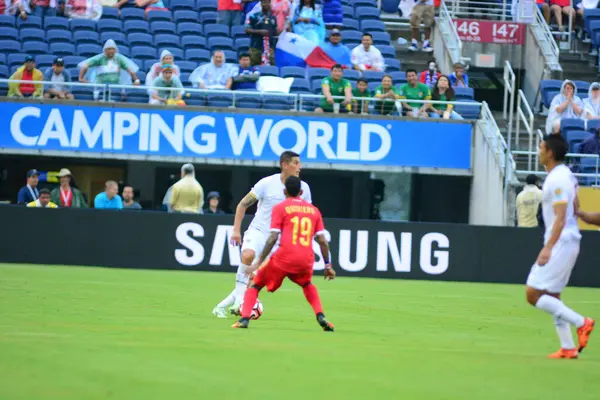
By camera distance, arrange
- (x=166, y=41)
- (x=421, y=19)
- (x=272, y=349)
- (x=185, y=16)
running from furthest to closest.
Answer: (x=421, y=19), (x=185, y=16), (x=166, y=41), (x=272, y=349)

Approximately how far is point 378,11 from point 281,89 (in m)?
5.56

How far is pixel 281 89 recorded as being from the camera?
26.8 metres

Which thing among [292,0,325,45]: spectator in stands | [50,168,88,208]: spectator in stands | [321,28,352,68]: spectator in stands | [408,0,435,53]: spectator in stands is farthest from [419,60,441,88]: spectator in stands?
[50,168,88,208]: spectator in stands

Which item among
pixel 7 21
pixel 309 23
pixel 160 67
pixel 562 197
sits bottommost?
pixel 160 67

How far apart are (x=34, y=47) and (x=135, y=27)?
99.0 inches

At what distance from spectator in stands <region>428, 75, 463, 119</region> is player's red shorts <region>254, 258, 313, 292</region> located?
15314 millimetres

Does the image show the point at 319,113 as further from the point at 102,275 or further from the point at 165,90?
the point at 102,275

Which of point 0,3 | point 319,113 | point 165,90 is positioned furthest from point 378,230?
point 0,3

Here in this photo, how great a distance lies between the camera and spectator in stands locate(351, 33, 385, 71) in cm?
2806

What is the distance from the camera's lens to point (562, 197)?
32.9 feet

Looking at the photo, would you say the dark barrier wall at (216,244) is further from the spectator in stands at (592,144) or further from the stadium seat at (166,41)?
the stadium seat at (166,41)

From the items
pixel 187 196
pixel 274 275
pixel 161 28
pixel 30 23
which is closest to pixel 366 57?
pixel 161 28

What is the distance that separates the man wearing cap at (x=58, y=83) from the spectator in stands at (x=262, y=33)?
446cm

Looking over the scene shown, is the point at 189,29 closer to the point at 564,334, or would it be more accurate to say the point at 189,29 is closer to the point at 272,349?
the point at 272,349
